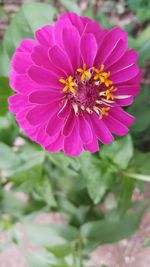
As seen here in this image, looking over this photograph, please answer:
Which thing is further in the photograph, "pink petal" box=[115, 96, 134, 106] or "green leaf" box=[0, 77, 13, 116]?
"green leaf" box=[0, 77, 13, 116]

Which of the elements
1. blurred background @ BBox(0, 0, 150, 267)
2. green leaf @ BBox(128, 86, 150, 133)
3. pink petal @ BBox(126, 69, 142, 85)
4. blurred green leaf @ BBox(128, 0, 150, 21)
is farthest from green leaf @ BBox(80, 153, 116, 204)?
blurred green leaf @ BBox(128, 0, 150, 21)

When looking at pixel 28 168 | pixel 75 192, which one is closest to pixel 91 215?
pixel 75 192

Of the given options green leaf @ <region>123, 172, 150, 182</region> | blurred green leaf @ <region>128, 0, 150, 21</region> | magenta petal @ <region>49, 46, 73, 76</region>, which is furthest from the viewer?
blurred green leaf @ <region>128, 0, 150, 21</region>

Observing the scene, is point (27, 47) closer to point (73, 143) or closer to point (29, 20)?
point (73, 143)

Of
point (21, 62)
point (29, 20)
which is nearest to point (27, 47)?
point (21, 62)

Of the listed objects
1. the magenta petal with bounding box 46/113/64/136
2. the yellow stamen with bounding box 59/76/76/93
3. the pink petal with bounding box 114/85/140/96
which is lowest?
the pink petal with bounding box 114/85/140/96

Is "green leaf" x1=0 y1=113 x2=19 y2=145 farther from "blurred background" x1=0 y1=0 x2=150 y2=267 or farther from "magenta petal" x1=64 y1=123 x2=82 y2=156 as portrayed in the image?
"magenta petal" x1=64 y1=123 x2=82 y2=156

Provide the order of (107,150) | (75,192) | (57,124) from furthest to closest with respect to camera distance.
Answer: (75,192) → (107,150) → (57,124)

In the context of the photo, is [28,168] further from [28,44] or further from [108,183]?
[28,44]
